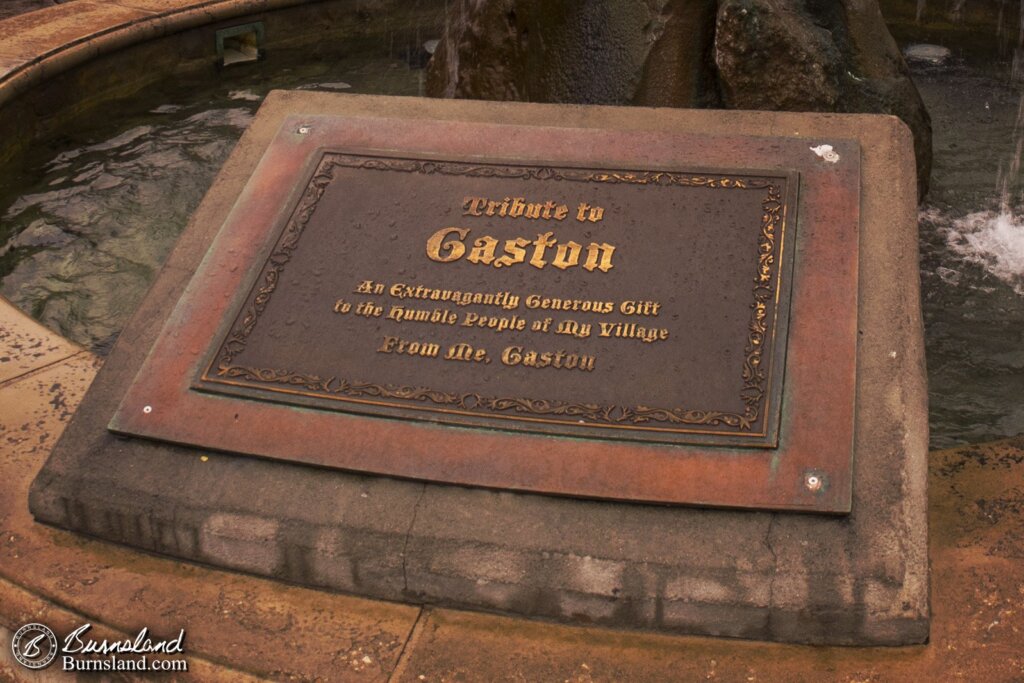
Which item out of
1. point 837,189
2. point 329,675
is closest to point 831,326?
point 837,189

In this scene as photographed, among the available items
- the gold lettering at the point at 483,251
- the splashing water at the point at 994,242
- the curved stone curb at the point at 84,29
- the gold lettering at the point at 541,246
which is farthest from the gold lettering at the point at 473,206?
the curved stone curb at the point at 84,29

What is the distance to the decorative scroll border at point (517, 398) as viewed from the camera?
3348 mm

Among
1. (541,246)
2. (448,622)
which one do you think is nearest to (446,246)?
(541,246)

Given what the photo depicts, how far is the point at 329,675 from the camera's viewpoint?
3.14m

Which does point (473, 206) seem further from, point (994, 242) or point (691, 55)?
point (994, 242)

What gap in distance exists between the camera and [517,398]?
3.44m

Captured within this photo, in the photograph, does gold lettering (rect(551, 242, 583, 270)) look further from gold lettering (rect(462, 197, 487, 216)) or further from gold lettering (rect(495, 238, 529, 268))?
gold lettering (rect(462, 197, 487, 216))

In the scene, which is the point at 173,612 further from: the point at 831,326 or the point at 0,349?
the point at 831,326

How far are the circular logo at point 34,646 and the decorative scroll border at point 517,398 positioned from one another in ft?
2.73

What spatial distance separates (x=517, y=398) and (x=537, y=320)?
0.94 feet

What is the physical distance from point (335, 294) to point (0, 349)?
58.2 inches

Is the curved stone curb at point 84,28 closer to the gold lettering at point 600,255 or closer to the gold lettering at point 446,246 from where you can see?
the gold lettering at point 446,246

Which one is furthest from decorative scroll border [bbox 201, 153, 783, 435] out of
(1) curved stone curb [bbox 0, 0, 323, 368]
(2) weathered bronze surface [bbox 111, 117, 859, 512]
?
(1) curved stone curb [bbox 0, 0, 323, 368]

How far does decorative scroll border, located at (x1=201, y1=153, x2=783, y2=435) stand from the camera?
3.35 meters
